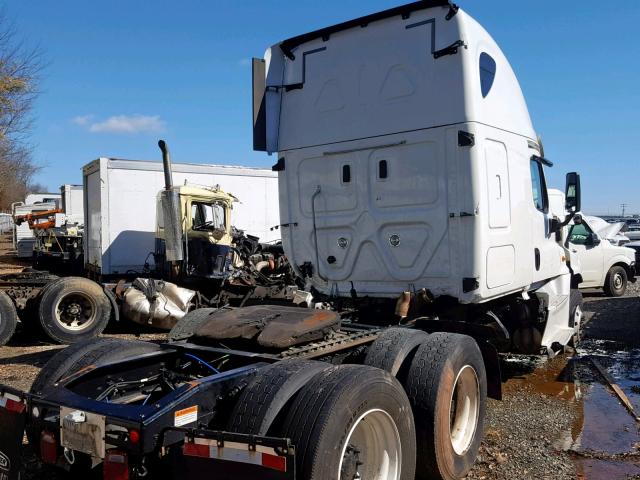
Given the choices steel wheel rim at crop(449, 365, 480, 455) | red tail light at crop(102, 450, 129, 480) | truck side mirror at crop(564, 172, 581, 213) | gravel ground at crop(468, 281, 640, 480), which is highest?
truck side mirror at crop(564, 172, 581, 213)

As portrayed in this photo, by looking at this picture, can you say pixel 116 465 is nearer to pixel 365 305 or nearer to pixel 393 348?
pixel 393 348

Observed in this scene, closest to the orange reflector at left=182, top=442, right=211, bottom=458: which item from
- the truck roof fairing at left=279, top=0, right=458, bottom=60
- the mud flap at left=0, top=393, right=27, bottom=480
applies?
the mud flap at left=0, top=393, right=27, bottom=480

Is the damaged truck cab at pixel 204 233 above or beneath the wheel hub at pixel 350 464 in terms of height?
above

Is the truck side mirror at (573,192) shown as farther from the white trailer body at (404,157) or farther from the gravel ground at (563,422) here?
the gravel ground at (563,422)

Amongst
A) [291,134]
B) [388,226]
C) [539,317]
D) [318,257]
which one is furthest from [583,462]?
[291,134]

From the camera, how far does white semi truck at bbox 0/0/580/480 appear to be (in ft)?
10.0

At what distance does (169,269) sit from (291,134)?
616cm

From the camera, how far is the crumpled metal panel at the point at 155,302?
33.8ft

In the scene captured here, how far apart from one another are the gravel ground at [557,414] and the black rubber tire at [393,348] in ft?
3.60

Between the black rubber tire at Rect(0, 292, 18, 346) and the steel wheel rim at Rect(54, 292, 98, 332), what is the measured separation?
2.28 feet

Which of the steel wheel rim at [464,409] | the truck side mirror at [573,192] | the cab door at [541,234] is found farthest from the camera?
the truck side mirror at [573,192]

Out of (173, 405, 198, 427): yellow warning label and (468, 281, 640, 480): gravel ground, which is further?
(468, 281, 640, 480): gravel ground

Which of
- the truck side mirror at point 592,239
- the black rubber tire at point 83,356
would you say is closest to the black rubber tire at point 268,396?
the black rubber tire at point 83,356

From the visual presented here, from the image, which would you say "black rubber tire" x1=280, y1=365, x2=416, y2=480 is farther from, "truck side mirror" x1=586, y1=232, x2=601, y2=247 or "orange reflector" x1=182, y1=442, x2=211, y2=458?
"truck side mirror" x1=586, y1=232, x2=601, y2=247
